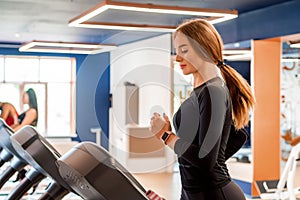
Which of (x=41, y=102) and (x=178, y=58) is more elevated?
(x=178, y=58)

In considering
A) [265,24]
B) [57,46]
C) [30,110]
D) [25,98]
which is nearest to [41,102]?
[25,98]

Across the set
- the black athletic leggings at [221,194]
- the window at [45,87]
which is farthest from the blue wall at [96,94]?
the window at [45,87]

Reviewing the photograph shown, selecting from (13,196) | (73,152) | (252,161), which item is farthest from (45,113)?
(73,152)

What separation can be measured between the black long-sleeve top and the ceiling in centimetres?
444

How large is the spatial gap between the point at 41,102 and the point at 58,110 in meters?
0.43

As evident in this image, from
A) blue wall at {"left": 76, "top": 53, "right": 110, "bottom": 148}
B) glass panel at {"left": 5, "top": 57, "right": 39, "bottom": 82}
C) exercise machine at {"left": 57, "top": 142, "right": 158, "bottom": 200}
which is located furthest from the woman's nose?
glass panel at {"left": 5, "top": 57, "right": 39, "bottom": 82}

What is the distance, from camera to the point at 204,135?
148 cm

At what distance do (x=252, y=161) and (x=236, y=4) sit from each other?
79.5 inches

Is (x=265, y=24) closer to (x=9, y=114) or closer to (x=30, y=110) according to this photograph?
(x=30, y=110)

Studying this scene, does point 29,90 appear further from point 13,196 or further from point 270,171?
point 13,196

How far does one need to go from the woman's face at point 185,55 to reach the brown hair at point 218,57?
2 centimetres

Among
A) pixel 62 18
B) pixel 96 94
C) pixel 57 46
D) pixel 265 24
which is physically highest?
pixel 62 18

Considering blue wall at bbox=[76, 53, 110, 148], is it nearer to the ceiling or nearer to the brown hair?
the brown hair

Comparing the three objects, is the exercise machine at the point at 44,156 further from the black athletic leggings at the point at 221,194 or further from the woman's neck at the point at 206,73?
the woman's neck at the point at 206,73
